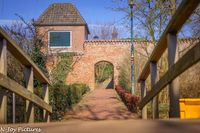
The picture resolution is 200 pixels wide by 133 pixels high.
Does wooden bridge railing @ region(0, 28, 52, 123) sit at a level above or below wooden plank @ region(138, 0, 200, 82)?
below

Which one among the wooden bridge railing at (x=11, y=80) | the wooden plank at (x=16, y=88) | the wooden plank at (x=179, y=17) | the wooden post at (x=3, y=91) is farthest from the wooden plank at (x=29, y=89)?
the wooden plank at (x=179, y=17)

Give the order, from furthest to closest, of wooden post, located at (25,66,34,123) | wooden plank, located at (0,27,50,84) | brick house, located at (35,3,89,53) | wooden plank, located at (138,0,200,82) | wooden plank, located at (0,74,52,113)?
brick house, located at (35,3,89,53), wooden post, located at (25,66,34,123), wooden plank, located at (0,27,50,84), wooden plank, located at (0,74,52,113), wooden plank, located at (138,0,200,82)

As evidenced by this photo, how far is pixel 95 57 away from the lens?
33.4 meters

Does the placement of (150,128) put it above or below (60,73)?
below

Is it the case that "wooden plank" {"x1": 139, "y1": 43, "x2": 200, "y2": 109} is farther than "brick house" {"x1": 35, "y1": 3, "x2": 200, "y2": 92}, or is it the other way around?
"brick house" {"x1": 35, "y1": 3, "x2": 200, "y2": 92}

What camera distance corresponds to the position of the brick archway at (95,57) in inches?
1308

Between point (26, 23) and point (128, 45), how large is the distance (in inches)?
673

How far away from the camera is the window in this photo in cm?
3316

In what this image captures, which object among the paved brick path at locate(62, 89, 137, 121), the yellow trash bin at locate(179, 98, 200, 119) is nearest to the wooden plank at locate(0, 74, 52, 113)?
the yellow trash bin at locate(179, 98, 200, 119)

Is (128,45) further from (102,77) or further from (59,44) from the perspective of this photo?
(102,77)

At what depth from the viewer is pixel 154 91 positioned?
4.93 meters

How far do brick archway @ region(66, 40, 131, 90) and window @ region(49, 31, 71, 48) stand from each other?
173 cm

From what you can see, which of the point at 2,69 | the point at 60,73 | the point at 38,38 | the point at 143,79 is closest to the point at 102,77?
the point at 60,73

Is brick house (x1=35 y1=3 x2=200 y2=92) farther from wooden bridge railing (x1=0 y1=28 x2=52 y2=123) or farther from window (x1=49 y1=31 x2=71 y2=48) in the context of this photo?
wooden bridge railing (x1=0 y1=28 x2=52 y2=123)
